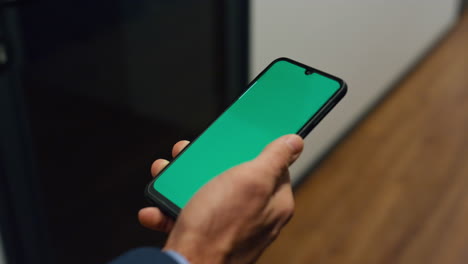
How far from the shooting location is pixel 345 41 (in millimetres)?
1755

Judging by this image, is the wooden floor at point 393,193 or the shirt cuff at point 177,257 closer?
the shirt cuff at point 177,257

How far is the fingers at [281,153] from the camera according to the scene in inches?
22.6

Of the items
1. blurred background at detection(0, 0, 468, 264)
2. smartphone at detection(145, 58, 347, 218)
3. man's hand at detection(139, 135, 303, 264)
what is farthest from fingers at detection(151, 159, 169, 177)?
blurred background at detection(0, 0, 468, 264)

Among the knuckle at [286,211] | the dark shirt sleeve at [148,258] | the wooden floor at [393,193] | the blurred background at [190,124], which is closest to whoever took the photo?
the dark shirt sleeve at [148,258]

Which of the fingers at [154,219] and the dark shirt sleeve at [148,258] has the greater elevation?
the dark shirt sleeve at [148,258]

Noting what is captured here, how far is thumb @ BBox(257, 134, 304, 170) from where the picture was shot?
575 millimetres

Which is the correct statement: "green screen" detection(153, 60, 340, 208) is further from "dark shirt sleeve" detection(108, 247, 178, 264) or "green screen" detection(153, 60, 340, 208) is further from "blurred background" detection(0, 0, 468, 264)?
"blurred background" detection(0, 0, 468, 264)

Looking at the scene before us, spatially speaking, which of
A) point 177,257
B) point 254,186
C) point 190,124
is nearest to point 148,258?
point 177,257

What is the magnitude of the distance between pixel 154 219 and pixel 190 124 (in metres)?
0.89

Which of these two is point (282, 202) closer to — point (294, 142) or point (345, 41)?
point (294, 142)

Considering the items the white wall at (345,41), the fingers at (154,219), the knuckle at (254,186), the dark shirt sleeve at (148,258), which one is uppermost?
the knuckle at (254,186)

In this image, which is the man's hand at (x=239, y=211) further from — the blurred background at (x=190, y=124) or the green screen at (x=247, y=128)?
the blurred background at (x=190, y=124)

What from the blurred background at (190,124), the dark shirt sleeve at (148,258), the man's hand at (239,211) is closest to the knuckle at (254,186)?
the man's hand at (239,211)

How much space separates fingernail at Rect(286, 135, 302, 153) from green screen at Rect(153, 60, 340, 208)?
0.14 ft
